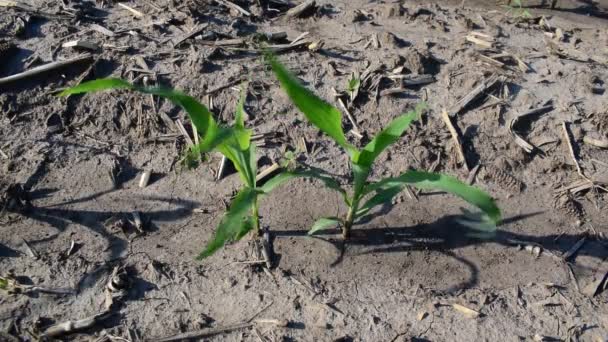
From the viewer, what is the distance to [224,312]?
2363 millimetres

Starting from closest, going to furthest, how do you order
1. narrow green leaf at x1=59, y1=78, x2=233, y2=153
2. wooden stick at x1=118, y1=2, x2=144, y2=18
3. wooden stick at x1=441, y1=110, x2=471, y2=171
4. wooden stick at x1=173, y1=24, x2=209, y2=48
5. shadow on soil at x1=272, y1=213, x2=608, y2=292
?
1. narrow green leaf at x1=59, y1=78, x2=233, y2=153
2. shadow on soil at x1=272, y1=213, x2=608, y2=292
3. wooden stick at x1=441, y1=110, x2=471, y2=171
4. wooden stick at x1=173, y1=24, x2=209, y2=48
5. wooden stick at x1=118, y1=2, x2=144, y2=18

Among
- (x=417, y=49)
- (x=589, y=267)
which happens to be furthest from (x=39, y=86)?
A: (x=589, y=267)

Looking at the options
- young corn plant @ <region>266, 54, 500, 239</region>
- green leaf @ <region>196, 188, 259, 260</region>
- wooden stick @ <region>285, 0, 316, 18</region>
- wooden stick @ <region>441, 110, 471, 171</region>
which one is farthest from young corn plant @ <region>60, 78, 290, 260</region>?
wooden stick @ <region>285, 0, 316, 18</region>

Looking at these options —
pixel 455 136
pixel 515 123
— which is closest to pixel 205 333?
pixel 455 136

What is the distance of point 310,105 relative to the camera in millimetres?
2160

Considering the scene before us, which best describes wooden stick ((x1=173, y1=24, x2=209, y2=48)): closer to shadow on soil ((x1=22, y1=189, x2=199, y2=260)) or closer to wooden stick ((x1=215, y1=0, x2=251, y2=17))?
wooden stick ((x1=215, y1=0, x2=251, y2=17))

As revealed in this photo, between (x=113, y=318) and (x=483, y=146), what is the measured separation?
6.19 ft

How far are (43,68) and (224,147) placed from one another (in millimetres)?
1427

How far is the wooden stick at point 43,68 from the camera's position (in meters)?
3.12

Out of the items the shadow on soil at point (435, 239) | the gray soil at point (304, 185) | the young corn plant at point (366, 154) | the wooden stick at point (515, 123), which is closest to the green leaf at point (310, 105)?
the young corn plant at point (366, 154)

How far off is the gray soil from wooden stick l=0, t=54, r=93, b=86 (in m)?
0.03

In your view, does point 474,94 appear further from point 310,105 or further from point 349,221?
point 310,105

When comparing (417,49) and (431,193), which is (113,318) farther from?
(417,49)

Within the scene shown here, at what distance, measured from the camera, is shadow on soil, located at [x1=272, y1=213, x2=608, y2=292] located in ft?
8.64
